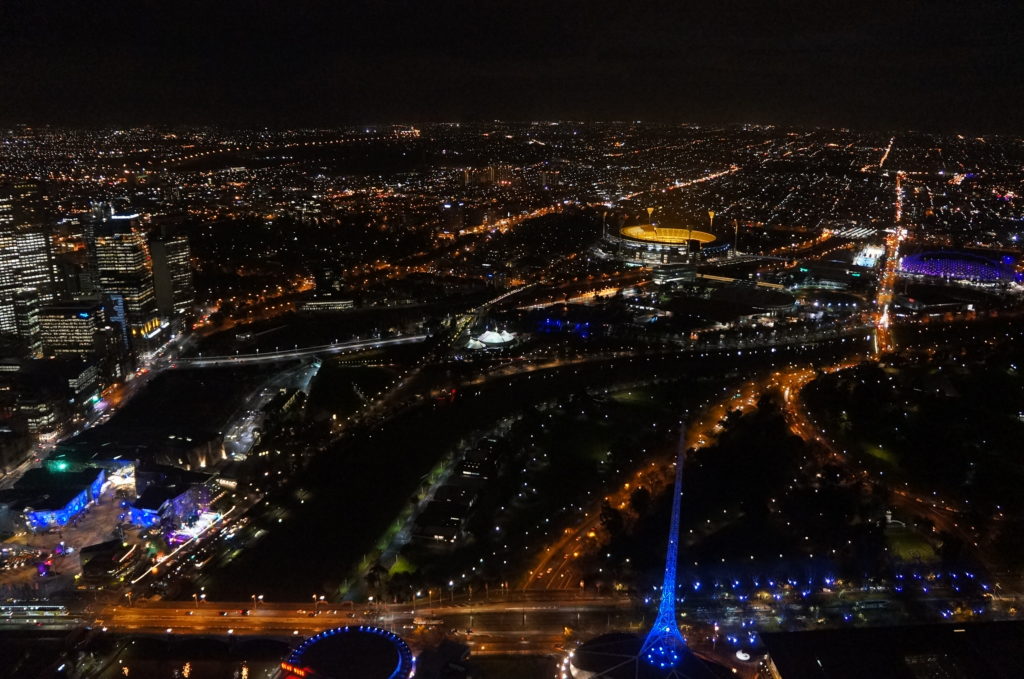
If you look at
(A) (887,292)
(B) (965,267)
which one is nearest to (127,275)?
(A) (887,292)

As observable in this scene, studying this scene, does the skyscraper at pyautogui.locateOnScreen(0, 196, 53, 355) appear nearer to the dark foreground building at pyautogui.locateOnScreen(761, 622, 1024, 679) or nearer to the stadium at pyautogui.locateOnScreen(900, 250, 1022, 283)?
the dark foreground building at pyautogui.locateOnScreen(761, 622, 1024, 679)

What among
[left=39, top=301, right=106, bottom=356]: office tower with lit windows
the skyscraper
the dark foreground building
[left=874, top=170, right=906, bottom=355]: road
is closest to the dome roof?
[left=874, top=170, right=906, bottom=355]: road

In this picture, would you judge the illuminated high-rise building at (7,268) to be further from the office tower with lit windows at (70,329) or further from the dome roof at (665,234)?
the dome roof at (665,234)

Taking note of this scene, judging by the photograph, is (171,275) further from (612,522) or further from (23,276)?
(612,522)

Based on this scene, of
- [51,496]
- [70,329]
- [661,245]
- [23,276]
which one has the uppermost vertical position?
[23,276]

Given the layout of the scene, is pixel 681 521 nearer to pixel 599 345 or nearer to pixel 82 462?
pixel 599 345
